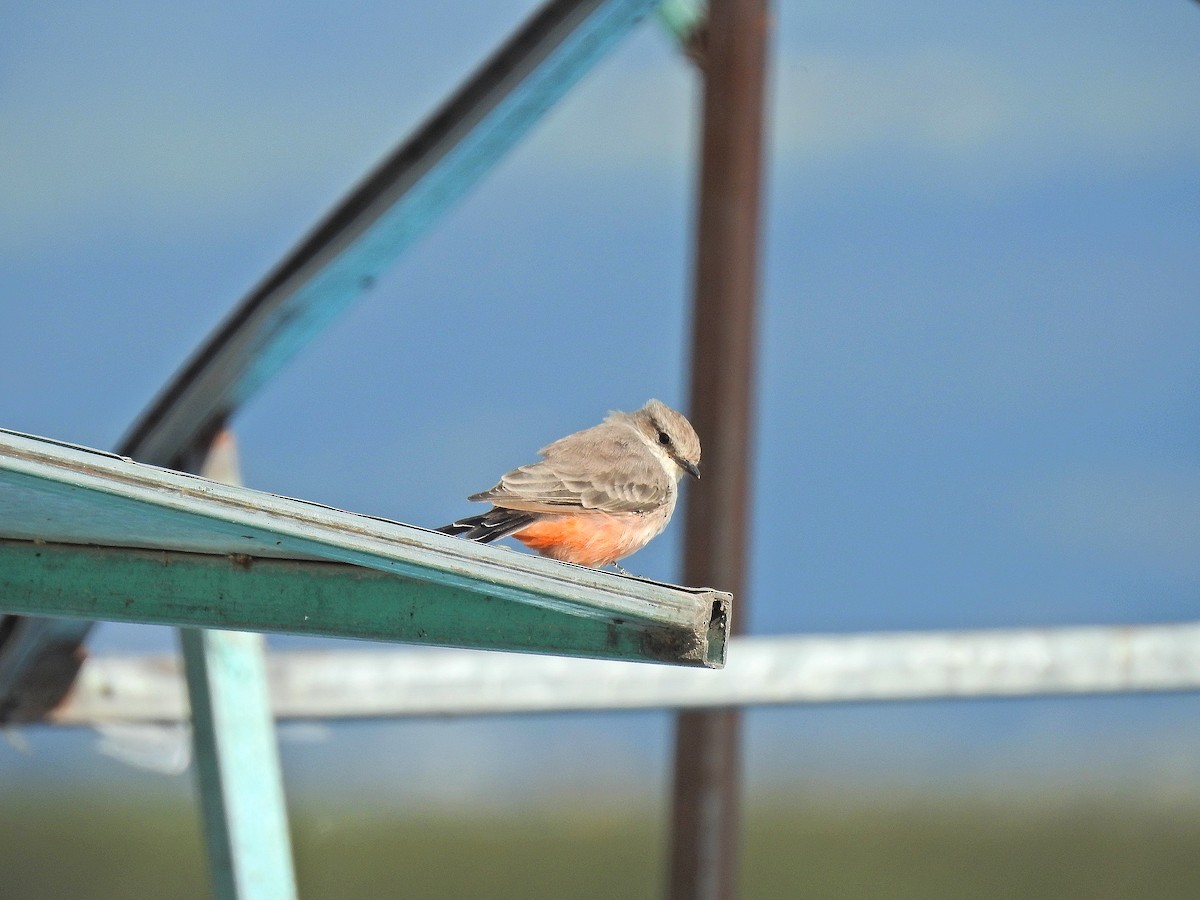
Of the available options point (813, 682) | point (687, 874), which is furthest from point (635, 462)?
point (687, 874)

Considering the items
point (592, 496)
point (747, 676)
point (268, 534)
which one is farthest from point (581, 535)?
point (268, 534)

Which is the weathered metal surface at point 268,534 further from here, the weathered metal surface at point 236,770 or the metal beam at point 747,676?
the metal beam at point 747,676

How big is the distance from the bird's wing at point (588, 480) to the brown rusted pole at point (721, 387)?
21 centimetres

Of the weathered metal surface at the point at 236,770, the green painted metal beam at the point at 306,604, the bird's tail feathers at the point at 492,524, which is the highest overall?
the bird's tail feathers at the point at 492,524

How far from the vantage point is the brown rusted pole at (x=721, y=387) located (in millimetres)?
4945

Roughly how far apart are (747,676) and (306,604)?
260cm

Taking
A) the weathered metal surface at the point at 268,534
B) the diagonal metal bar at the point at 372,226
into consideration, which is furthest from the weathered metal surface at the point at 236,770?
the weathered metal surface at the point at 268,534

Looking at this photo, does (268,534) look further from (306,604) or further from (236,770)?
(236,770)

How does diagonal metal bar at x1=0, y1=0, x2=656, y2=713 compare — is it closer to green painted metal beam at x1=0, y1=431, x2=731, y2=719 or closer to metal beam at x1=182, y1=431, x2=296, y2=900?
metal beam at x1=182, y1=431, x2=296, y2=900

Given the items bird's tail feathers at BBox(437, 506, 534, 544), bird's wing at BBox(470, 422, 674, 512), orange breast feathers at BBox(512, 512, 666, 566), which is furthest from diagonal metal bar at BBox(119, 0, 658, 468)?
orange breast feathers at BBox(512, 512, 666, 566)

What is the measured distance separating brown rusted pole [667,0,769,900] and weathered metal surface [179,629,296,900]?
1589mm

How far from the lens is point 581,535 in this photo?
4.82 m

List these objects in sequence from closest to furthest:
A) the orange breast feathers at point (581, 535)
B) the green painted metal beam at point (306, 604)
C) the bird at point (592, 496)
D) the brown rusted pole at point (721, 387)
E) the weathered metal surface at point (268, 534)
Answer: the weathered metal surface at point (268, 534)
the green painted metal beam at point (306, 604)
the bird at point (592, 496)
the orange breast feathers at point (581, 535)
the brown rusted pole at point (721, 387)

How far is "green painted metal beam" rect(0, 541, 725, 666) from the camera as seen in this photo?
6.97 feet
